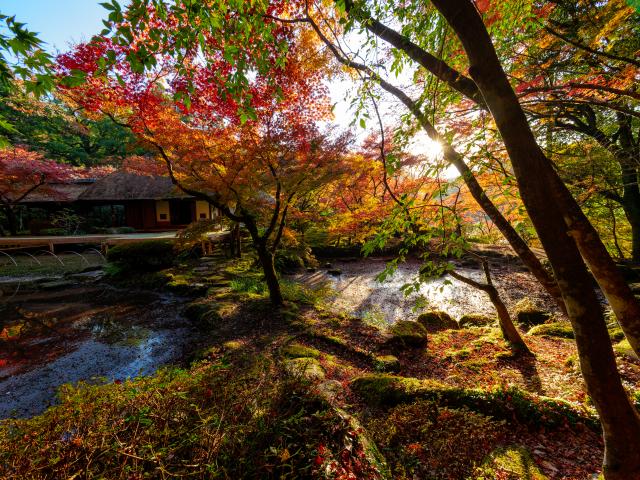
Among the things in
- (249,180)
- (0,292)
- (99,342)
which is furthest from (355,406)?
(0,292)

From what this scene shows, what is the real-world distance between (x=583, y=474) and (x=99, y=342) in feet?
28.0

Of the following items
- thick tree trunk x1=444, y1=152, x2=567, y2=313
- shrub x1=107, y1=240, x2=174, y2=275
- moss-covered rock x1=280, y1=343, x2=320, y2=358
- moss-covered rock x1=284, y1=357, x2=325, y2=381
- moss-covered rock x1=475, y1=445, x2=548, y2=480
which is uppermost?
thick tree trunk x1=444, y1=152, x2=567, y2=313

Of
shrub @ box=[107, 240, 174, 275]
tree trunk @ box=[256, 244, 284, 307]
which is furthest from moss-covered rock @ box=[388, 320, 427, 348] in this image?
shrub @ box=[107, 240, 174, 275]

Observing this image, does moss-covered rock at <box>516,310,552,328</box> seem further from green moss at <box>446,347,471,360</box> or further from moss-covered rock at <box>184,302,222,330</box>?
moss-covered rock at <box>184,302,222,330</box>

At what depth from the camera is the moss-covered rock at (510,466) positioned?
2.23m

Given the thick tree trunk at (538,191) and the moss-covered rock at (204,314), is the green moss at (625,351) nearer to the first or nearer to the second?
the thick tree trunk at (538,191)

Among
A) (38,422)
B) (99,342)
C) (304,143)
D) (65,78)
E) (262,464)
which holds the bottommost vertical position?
(99,342)

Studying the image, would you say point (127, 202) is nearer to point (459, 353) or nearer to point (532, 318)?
point (459, 353)

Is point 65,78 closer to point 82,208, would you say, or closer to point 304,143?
point 304,143

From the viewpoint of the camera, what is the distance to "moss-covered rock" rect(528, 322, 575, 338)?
6.09 meters

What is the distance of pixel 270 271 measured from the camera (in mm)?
7441

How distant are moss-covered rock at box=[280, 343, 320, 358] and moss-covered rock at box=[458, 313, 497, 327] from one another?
4.79 metres

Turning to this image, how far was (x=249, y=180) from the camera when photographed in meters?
6.69

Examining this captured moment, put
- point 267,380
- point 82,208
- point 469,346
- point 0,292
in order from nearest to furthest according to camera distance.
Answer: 1. point 267,380
2. point 469,346
3. point 0,292
4. point 82,208
